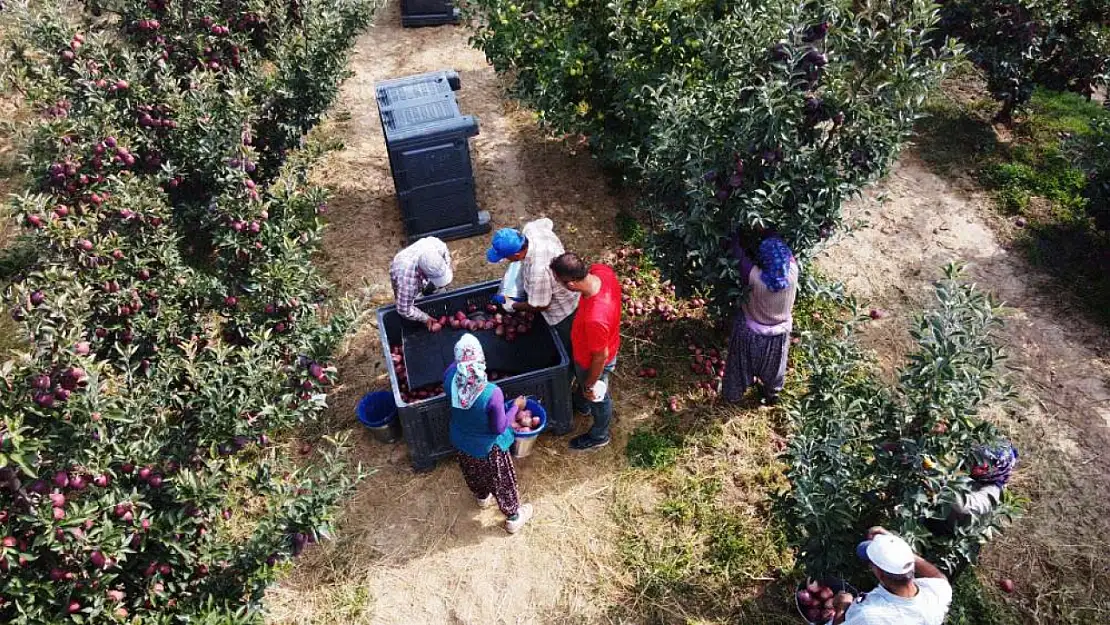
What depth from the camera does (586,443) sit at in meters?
6.54

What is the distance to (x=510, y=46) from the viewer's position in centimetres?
790

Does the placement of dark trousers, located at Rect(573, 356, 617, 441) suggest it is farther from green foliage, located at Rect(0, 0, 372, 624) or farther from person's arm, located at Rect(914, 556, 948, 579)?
person's arm, located at Rect(914, 556, 948, 579)

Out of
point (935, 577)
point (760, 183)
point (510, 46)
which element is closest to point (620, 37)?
point (510, 46)

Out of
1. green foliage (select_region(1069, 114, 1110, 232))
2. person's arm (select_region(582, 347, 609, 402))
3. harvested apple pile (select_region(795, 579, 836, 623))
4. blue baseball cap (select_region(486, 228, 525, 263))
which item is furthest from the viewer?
green foliage (select_region(1069, 114, 1110, 232))

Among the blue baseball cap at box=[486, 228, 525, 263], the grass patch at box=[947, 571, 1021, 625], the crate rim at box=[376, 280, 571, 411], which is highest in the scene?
the blue baseball cap at box=[486, 228, 525, 263]

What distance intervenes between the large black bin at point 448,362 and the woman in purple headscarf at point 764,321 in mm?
1509

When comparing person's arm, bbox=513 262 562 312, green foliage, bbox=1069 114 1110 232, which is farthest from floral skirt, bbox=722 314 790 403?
green foliage, bbox=1069 114 1110 232

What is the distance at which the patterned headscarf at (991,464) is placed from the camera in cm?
457

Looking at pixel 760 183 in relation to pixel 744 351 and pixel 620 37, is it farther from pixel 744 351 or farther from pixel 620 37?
pixel 620 37

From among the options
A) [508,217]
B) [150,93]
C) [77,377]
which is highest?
[150,93]

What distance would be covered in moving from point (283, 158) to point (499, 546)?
4766 millimetres

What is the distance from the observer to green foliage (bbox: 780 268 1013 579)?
434 centimetres

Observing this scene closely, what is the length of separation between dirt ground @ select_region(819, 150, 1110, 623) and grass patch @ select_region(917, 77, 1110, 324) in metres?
0.23

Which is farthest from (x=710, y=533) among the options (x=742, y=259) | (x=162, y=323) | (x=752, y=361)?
(x=162, y=323)
